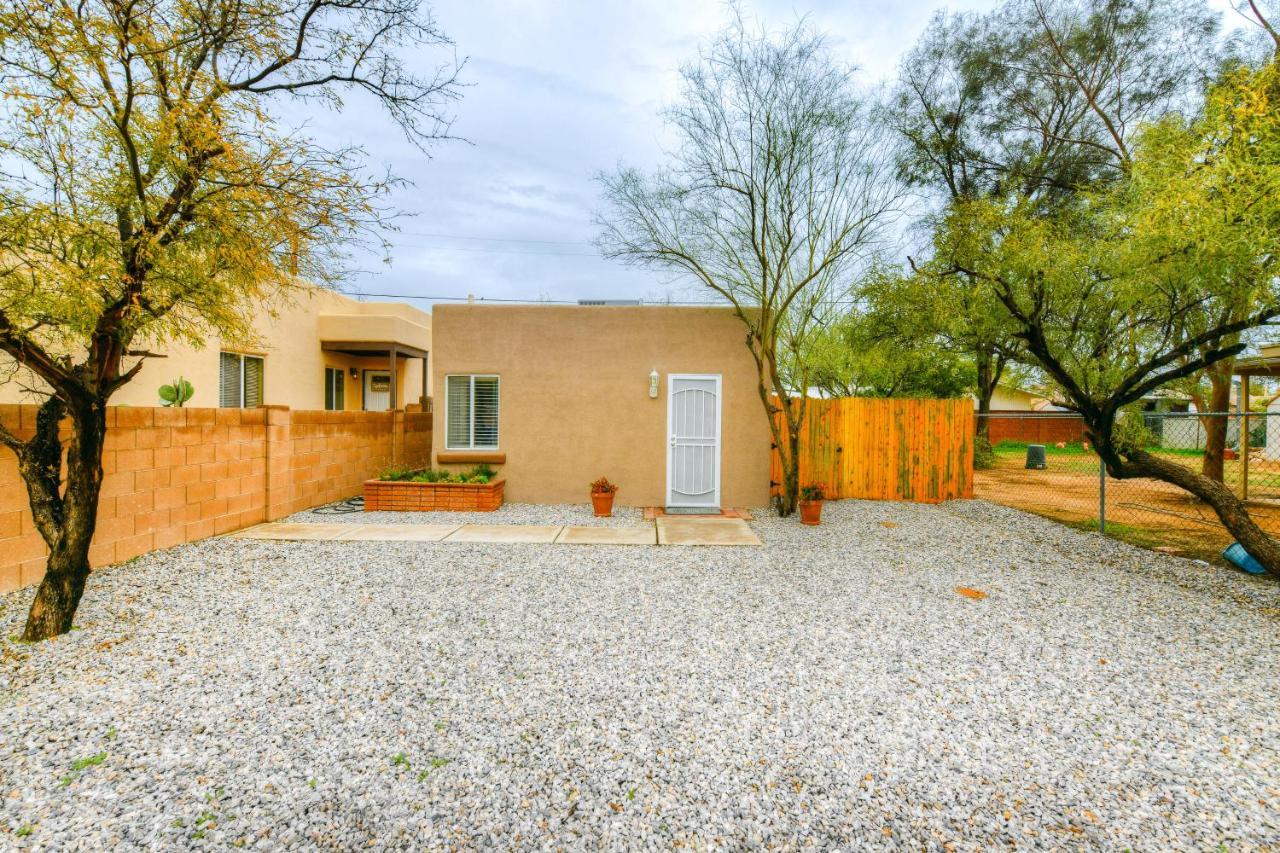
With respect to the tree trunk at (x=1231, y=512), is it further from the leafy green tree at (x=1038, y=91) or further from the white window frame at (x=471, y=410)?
the white window frame at (x=471, y=410)

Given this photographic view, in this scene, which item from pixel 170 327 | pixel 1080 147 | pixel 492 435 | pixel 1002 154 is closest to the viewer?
pixel 170 327

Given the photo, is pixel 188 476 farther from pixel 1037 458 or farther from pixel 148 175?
pixel 1037 458

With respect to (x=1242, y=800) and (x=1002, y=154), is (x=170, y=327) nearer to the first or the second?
(x=1242, y=800)

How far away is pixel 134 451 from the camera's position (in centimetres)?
515

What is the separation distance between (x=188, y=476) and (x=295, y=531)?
4.13 ft

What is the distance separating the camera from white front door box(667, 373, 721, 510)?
8656 millimetres

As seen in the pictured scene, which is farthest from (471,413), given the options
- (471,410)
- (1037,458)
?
(1037,458)

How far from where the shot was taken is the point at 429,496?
8.20m

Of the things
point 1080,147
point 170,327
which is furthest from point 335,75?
point 1080,147

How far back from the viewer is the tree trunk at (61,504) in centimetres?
343

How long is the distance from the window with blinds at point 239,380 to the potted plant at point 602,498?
7230mm

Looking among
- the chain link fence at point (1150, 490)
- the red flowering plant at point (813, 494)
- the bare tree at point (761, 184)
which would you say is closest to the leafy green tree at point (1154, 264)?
the chain link fence at point (1150, 490)

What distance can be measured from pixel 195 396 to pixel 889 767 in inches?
447

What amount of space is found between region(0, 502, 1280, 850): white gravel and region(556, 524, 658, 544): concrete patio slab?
1405 millimetres
